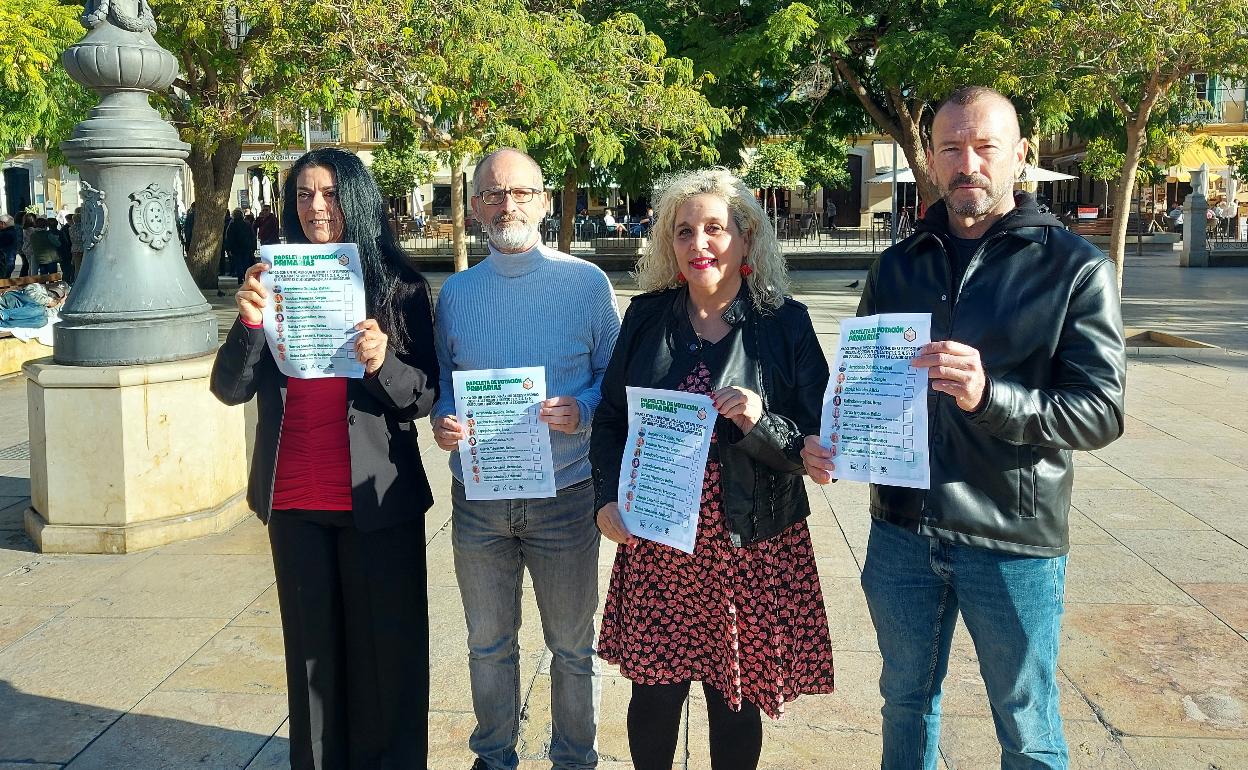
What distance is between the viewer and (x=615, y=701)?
3986 millimetres

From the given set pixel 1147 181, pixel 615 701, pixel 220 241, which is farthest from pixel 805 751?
pixel 1147 181

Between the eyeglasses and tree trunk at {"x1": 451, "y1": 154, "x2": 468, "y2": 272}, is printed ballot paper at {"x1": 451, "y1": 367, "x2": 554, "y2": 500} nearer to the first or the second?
the eyeglasses

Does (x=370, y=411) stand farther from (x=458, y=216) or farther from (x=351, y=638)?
(x=458, y=216)

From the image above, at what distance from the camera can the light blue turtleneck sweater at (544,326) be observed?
316cm

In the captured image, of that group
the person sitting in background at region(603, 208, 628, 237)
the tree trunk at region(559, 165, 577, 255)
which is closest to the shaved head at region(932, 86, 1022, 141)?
the tree trunk at region(559, 165, 577, 255)

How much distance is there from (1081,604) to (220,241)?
19.7 meters

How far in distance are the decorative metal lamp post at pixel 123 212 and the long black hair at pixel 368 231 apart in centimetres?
312

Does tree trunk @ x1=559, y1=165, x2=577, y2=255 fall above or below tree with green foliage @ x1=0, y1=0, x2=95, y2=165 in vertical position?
below

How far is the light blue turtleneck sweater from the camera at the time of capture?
3162 mm

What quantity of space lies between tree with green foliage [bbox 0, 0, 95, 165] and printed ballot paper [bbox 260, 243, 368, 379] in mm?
8675

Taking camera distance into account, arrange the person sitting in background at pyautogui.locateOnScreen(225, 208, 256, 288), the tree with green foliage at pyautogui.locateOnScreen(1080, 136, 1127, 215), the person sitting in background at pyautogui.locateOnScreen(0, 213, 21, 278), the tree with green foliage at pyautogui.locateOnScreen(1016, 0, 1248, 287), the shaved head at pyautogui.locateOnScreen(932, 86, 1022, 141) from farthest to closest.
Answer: the tree with green foliage at pyautogui.locateOnScreen(1080, 136, 1127, 215), the person sitting in background at pyautogui.locateOnScreen(225, 208, 256, 288), the person sitting in background at pyautogui.locateOnScreen(0, 213, 21, 278), the tree with green foliage at pyautogui.locateOnScreen(1016, 0, 1248, 287), the shaved head at pyautogui.locateOnScreen(932, 86, 1022, 141)

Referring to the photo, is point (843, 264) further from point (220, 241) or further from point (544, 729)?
point (544, 729)

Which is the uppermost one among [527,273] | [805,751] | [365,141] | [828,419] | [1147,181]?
[365,141]

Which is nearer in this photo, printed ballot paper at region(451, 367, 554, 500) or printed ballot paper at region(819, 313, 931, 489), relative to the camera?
printed ballot paper at region(819, 313, 931, 489)
